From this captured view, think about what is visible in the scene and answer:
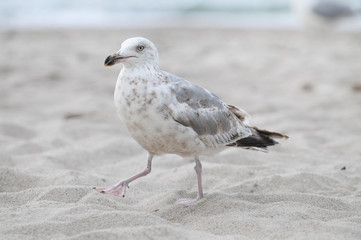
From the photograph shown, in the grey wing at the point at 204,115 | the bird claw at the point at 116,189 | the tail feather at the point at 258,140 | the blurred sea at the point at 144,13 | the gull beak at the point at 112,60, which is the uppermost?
the gull beak at the point at 112,60

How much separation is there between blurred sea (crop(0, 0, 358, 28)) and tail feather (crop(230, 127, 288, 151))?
34.3 feet

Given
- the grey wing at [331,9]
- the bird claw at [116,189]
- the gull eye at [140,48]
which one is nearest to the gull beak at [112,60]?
the gull eye at [140,48]

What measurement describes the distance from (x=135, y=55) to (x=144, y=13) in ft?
45.5

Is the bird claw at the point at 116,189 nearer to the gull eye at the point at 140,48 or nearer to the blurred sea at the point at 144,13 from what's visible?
the gull eye at the point at 140,48

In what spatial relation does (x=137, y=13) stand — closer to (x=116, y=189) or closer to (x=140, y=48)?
(x=140, y=48)

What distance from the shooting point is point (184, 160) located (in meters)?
4.72

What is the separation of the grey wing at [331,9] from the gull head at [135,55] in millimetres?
10182

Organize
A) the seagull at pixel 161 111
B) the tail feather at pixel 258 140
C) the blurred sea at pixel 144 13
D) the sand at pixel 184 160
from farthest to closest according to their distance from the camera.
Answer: the blurred sea at pixel 144 13 → the tail feather at pixel 258 140 → the seagull at pixel 161 111 → the sand at pixel 184 160

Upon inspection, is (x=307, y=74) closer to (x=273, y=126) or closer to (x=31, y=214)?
(x=273, y=126)

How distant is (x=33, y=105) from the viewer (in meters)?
6.61

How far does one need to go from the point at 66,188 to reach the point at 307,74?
5.73 meters

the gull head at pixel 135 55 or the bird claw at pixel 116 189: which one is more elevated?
the gull head at pixel 135 55

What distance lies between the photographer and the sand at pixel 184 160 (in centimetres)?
304

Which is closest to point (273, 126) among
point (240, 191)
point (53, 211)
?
point (240, 191)
